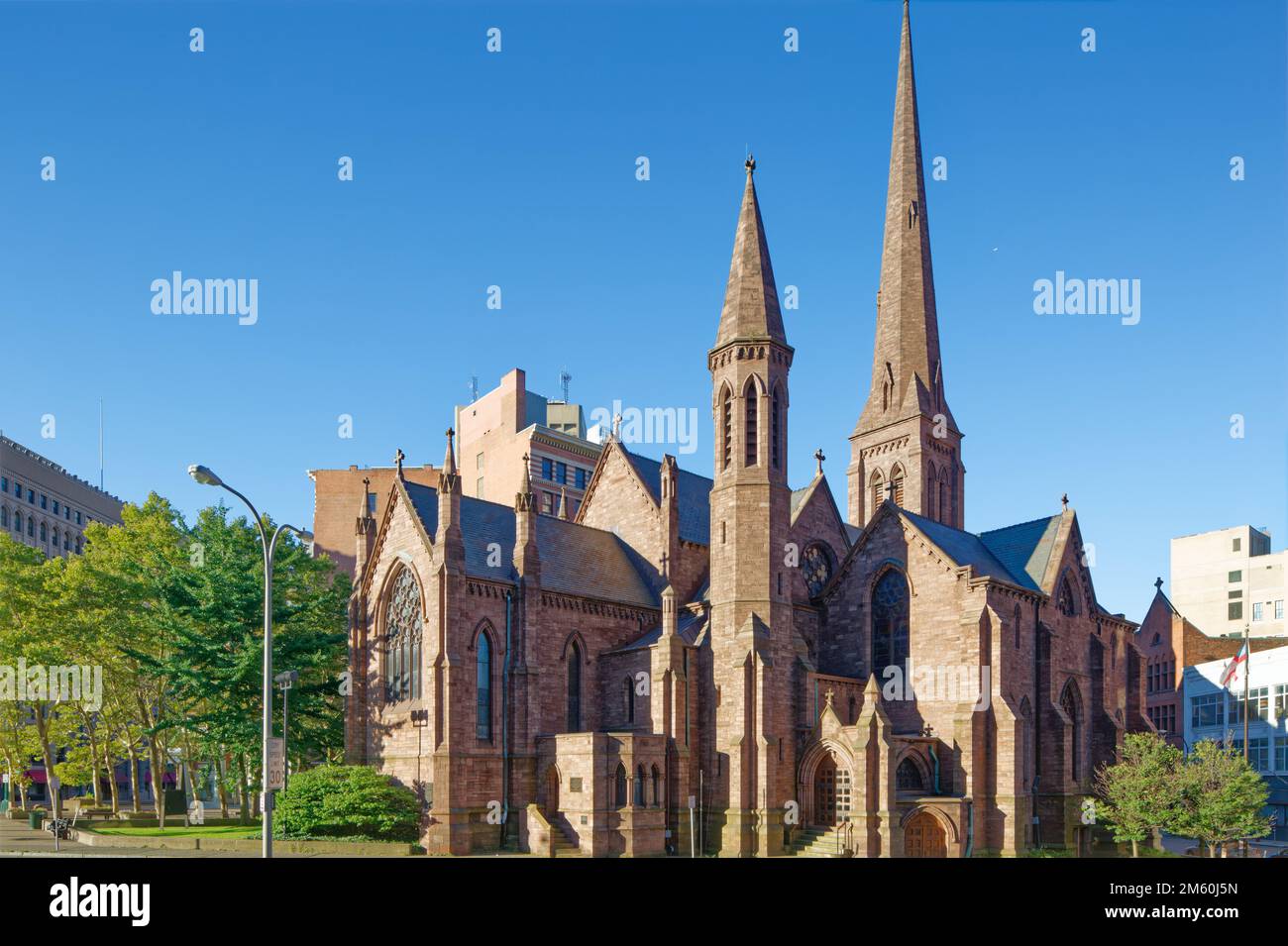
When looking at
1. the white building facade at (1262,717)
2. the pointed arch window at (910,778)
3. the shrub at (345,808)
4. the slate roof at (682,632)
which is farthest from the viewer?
the white building facade at (1262,717)

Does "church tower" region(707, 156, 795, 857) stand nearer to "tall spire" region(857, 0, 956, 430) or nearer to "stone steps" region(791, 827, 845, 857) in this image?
"stone steps" region(791, 827, 845, 857)

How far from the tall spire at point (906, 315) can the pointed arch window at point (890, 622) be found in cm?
1927

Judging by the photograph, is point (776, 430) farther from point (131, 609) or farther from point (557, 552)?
point (131, 609)

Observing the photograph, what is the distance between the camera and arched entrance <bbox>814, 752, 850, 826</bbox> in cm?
3928

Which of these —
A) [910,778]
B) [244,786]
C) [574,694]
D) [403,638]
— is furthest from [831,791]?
[244,786]

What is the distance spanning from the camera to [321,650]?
46.3 m

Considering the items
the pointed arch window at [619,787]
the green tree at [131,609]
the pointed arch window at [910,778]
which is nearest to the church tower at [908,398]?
the pointed arch window at [910,778]

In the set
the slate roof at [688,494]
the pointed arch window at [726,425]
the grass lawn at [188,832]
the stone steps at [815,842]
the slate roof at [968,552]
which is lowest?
the grass lawn at [188,832]

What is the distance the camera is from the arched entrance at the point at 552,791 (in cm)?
4009

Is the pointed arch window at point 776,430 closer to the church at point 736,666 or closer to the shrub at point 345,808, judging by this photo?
the church at point 736,666

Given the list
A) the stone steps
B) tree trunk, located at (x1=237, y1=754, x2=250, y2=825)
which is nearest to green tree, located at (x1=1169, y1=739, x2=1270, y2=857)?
the stone steps

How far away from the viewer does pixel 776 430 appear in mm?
43375
